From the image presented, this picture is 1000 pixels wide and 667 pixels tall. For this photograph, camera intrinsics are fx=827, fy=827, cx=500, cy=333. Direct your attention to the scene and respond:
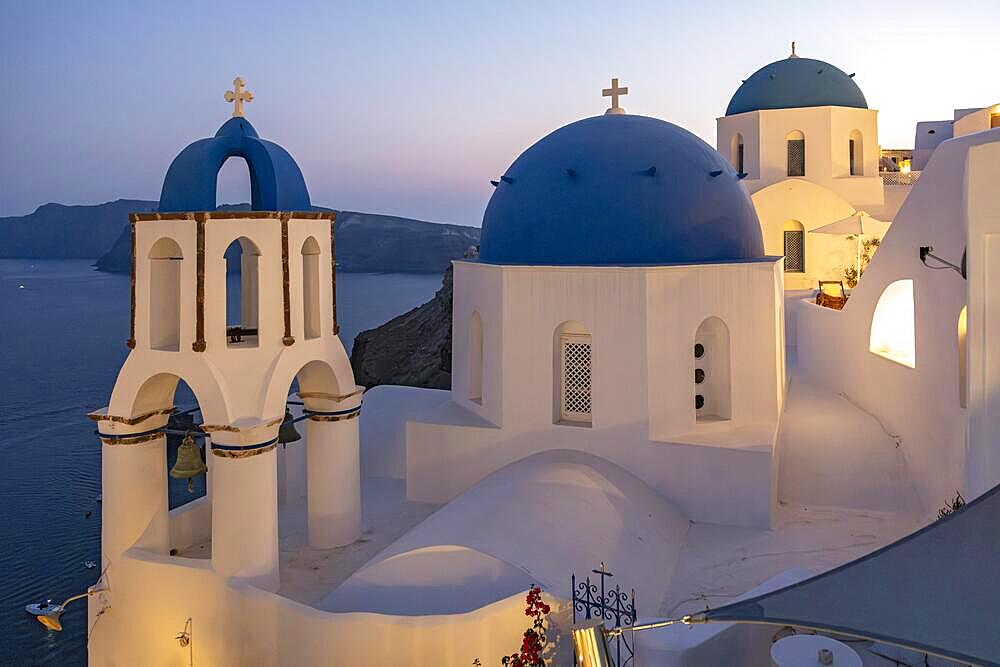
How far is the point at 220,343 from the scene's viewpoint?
26.6 ft

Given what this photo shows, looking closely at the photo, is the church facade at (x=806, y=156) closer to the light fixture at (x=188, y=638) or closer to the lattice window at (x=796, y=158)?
the lattice window at (x=796, y=158)

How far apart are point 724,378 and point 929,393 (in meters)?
2.46

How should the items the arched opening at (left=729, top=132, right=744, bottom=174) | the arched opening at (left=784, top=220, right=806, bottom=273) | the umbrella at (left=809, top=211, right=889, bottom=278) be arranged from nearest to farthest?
the umbrella at (left=809, top=211, right=889, bottom=278) → the arched opening at (left=784, top=220, right=806, bottom=273) → the arched opening at (left=729, top=132, right=744, bottom=174)

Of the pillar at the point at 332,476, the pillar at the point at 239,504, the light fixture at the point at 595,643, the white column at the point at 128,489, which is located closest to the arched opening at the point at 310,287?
the pillar at the point at 332,476

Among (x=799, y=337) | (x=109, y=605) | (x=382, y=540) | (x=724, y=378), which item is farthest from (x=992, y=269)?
(x=799, y=337)

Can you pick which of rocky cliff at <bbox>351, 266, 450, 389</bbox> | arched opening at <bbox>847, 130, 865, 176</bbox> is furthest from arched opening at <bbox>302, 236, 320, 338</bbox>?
rocky cliff at <bbox>351, 266, 450, 389</bbox>

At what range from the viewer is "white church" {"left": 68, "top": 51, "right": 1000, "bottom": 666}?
767 centimetres

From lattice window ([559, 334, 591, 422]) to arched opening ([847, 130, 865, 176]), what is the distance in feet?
49.0

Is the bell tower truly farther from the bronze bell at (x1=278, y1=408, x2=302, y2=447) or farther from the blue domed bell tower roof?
the blue domed bell tower roof

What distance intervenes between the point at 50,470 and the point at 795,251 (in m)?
28.9

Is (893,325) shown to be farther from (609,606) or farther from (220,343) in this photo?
(220,343)

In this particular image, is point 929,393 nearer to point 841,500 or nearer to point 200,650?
point 841,500

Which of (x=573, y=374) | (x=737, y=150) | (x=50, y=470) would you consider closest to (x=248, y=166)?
(x=573, y=374)

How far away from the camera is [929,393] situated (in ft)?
33.7
